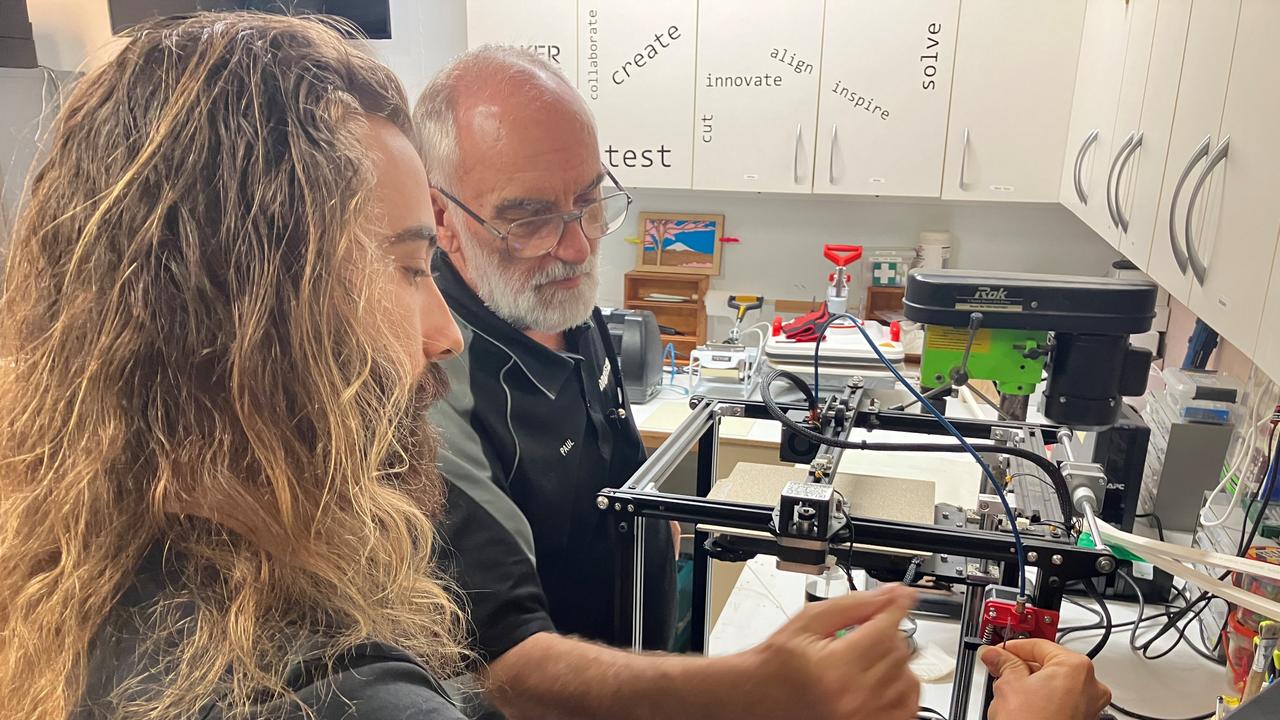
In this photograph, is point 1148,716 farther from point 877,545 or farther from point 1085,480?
point 877,545

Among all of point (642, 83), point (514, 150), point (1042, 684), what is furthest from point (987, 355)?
point (642, 83)

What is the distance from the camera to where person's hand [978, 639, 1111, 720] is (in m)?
0.78

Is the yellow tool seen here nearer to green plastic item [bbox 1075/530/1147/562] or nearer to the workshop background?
green plastic item [bbox 1075/530/1147/562]

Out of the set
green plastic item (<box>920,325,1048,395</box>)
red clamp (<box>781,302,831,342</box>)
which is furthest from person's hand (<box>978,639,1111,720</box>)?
red clamp (<box>781,302,831,342</box>)

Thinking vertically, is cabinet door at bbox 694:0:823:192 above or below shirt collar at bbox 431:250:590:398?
above

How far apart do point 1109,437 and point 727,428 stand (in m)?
1.07

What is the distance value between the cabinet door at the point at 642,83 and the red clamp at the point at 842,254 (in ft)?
1.77

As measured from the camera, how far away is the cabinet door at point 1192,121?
3.49 feet

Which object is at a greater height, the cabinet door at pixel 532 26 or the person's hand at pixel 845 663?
the cabinet door at pixel 532 26

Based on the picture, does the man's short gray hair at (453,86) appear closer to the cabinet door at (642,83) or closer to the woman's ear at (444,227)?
A: the woman's ear at (444,227)

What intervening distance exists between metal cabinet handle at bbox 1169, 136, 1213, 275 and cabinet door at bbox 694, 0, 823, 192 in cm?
154

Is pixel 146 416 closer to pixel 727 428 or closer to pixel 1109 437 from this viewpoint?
pixel 1109 437

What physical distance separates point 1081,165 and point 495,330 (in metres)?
1.80

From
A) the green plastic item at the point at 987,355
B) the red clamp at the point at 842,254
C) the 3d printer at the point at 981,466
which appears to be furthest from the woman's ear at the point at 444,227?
the red clamp at the point at 842,254
